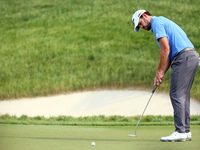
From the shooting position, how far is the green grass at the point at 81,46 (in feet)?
37.8

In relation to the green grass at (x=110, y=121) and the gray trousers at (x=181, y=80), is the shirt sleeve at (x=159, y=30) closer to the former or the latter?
the gray trousers at (x=181, y=80)

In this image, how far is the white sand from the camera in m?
10.4

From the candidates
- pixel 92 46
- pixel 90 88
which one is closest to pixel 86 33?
pixel 92 46

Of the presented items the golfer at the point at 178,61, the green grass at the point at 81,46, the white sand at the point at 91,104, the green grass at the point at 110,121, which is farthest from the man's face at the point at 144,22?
the green grass at the point at 81,46

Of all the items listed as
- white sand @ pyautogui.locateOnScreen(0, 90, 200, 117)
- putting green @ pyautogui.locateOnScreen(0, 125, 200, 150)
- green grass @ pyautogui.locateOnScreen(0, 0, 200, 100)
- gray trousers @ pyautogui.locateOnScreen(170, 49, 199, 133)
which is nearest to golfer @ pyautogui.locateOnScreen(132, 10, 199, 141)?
gray trousers @ pyautogui.locateOnScreen(170, 49, 199, 133)

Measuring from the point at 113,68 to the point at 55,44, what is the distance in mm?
2561

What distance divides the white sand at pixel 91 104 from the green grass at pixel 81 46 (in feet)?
0.78

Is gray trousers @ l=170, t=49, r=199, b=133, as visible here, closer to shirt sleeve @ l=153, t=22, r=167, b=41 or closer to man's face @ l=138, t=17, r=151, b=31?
shirt sleeve @ l=153, t=22, r=167, b=41

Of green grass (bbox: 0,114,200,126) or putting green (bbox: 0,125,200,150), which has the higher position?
putting green (bbox: 0,125,200,150)

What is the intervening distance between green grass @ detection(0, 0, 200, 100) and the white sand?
24 cm

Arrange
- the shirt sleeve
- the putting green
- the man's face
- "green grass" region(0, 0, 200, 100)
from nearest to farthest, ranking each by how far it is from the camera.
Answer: the putting green, the shirt sleeve, the man's face, "green grass" region(0, 0, 200, 100)

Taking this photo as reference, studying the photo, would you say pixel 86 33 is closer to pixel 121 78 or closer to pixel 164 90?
pixel 121 78

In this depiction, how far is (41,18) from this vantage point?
1571 cm

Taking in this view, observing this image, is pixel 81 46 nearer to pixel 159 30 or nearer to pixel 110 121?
pixel 110 121
